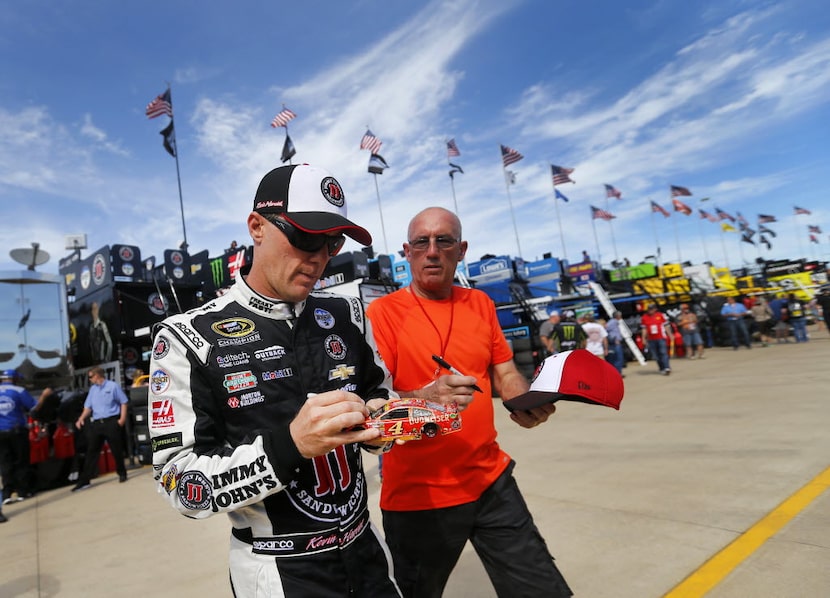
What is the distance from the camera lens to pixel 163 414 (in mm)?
1199

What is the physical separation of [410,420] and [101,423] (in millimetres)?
8177

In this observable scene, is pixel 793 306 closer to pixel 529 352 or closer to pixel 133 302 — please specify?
pixel 529 352

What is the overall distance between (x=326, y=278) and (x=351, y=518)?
11726mm

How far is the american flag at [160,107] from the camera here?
49.2 feet

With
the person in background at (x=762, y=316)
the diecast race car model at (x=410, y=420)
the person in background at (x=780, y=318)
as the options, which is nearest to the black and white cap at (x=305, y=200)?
the diecast race car model at (x=410, y=420)

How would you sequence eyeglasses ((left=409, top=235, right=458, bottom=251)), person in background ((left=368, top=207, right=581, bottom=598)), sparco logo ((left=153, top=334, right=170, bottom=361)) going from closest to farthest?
sparco logo ((left=153, top=334, right=170, bottom=361))
person in background ((left=368, top=207, right=581, bottom=598))
eyeglasses ((left=409, top=235, right=458, bottom=251))

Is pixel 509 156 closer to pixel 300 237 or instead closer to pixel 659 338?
pixel 659 338

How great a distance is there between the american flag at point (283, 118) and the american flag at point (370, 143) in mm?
2885

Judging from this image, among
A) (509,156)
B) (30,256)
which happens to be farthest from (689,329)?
(30,256)

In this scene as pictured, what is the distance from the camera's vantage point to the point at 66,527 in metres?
5.41

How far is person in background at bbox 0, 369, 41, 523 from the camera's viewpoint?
687cm

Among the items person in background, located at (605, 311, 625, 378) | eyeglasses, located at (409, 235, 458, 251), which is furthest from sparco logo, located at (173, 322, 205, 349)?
person in background, located at (605, 311, 625, 378)

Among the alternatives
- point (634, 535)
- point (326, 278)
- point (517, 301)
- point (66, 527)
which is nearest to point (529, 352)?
point (517, 301)

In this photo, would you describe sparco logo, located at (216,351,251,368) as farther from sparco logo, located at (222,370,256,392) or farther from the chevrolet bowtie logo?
the chevrolet bowtie logo
